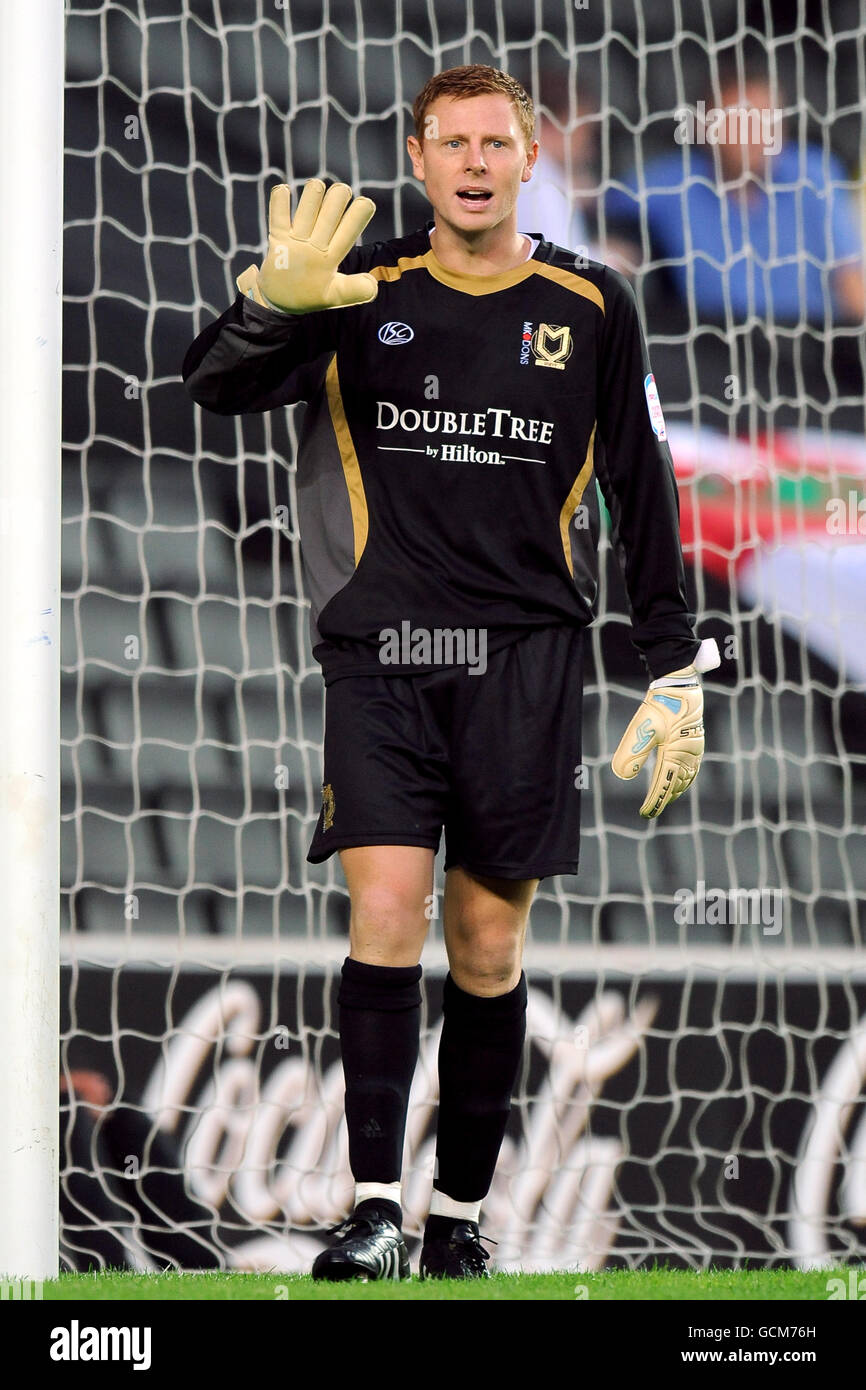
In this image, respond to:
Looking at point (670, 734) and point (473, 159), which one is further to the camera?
point (670, 734)

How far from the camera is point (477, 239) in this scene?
7.43ft

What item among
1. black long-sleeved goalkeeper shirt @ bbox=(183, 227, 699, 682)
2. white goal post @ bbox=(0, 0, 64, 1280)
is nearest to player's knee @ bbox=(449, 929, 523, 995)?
black long-sleeved goalkeeper shirt @ bbox=(183, 227, 699, 682)

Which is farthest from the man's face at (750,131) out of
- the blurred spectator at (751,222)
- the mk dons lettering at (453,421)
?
the mk dons lettering at (453,421)

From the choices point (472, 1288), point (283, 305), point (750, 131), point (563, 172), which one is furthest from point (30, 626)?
point (750, 131)

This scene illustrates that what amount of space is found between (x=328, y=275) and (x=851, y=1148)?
2.21m

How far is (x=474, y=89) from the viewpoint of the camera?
7.33ft

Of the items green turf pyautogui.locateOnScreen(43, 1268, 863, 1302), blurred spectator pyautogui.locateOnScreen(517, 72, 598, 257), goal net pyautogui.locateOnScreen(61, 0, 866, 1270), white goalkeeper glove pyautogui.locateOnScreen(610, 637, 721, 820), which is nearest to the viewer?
green turf pyautogui.locateOnScreen(43, 1268, 863, 1302)

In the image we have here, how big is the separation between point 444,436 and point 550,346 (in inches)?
7.6

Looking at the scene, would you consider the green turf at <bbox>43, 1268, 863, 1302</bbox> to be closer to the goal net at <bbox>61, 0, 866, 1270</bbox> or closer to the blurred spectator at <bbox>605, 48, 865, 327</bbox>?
the goal net at <bbox>61, 0, 866, 1270</bbox>

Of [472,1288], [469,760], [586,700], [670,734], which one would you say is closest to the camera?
[472,1288]

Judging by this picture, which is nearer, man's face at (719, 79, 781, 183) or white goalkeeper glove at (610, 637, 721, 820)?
white goalkeeper glove at (610, 637, 721, 820)

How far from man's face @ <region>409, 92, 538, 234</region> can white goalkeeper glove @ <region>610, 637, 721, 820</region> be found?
639mm

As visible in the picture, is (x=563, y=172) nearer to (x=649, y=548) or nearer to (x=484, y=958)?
(x=649, y=548)

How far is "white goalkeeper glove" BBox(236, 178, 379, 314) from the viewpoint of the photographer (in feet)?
6.70
